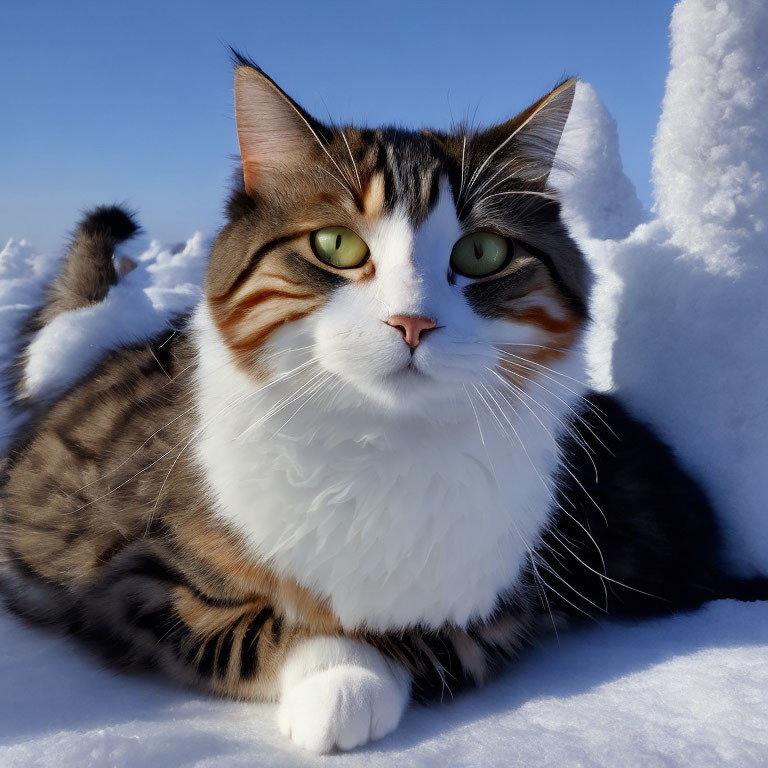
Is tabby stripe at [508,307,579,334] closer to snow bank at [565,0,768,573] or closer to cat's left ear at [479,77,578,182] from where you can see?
cat's left ear at [479,77,578,182]

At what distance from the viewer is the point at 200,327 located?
45.4 inches

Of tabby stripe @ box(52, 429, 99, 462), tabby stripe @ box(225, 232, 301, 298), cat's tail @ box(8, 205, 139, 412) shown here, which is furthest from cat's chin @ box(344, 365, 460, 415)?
cat's tail @ box(8, 205, 139, 412)

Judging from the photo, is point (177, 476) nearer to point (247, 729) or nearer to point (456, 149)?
point (247, 729)

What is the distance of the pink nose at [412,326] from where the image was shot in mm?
831

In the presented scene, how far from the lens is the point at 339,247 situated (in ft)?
3.16

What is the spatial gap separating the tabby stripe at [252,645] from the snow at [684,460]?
0.05 metres

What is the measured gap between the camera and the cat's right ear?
104 cm

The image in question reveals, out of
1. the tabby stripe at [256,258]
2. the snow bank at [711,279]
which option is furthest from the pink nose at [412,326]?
the snow bank at [711,279]

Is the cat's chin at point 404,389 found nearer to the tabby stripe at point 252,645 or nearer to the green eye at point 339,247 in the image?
the green eye at point 339,247

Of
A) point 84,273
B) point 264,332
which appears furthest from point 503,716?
point 84,273

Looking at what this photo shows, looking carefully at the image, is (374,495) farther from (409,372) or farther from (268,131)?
(268,131)

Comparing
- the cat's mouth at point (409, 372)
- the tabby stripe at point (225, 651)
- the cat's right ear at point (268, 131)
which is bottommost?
the tabby stripe at point (225, 651)

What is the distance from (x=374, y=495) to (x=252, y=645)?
0.96 ft

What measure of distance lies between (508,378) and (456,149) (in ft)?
1.36
